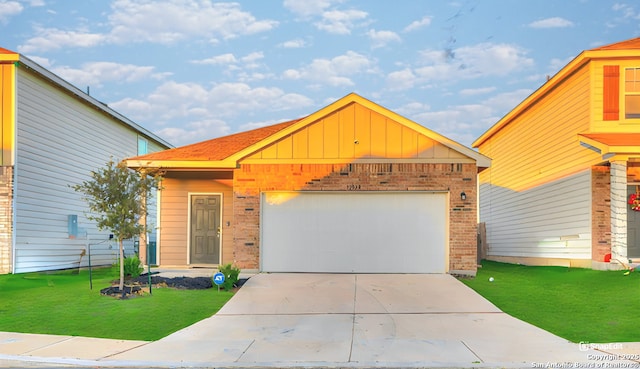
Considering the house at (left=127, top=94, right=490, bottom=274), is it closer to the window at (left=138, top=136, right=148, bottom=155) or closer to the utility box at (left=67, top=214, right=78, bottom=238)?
the utility box at (left=67, top=214, right=78, bottom=238)

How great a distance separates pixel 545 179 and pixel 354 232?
7889 mm

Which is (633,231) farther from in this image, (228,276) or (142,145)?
(142,145)

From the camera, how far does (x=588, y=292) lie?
12203 millimetres

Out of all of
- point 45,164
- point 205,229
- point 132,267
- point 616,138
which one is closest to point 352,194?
point 205,229

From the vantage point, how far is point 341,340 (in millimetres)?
8664

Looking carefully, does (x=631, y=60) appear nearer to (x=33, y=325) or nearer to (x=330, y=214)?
(x=330, y=214)

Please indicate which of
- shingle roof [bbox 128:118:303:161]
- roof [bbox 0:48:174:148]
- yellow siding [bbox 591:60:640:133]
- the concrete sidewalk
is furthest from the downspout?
yellow siding [bbox 591:60:640:133]

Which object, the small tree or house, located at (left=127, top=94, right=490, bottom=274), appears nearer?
the small tree

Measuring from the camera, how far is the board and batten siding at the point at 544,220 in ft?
53.0

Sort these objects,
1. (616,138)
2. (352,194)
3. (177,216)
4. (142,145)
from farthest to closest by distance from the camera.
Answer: (142,145), (177,216), (352,194), (616,138)

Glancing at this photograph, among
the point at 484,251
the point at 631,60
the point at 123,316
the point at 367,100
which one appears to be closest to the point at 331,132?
the point at 367,100

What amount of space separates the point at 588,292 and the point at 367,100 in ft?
22.6

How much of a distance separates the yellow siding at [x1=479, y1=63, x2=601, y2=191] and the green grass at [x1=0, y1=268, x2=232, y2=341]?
10940mm

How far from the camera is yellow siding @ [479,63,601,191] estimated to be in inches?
640
